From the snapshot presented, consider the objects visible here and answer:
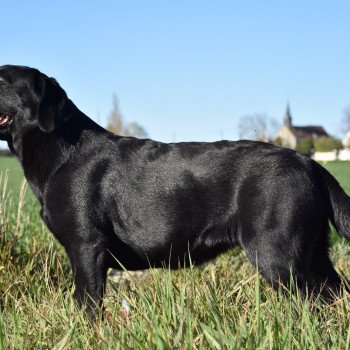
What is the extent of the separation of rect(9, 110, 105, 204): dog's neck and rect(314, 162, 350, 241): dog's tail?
1471mm

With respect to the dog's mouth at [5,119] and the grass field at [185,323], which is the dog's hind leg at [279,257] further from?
the dog's mouth at [5,119]

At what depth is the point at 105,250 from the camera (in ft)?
13.2

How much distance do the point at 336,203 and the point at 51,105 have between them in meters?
1.87

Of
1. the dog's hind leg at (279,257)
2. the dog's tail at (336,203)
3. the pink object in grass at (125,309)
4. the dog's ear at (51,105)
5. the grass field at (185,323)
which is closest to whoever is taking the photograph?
the grass field at (185,323)

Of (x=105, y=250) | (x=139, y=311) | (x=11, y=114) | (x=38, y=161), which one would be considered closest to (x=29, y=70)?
(x=11, y=114)

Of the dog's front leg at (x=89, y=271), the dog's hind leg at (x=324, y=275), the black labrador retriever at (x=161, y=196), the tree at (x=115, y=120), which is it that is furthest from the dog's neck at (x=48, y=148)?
the tree at (x=115, y=120)

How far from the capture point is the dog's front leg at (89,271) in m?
3.94

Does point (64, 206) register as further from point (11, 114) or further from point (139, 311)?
point (139, 311)

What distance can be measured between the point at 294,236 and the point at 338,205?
1.32ft

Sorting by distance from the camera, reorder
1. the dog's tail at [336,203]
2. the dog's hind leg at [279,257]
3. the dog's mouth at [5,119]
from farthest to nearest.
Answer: the dog's mouth at [5,119]
the dog's tail at [336,203]
the dog's hind leg at [279,257]

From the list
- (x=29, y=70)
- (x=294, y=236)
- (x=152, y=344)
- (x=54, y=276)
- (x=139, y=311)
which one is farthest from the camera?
(x=54, y=276)

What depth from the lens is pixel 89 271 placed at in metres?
3.94

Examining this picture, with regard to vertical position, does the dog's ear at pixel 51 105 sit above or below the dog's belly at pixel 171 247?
above

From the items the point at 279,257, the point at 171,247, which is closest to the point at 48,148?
the point at 171,247
